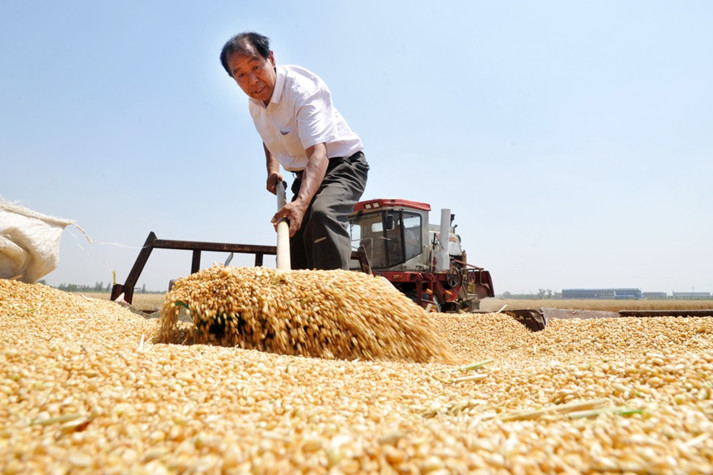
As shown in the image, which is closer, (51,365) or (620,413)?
(620,413)

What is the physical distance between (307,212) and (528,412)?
224 centimetres

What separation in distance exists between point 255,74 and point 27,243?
86.0 inches

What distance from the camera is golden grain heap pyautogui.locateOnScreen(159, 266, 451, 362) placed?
2148mm

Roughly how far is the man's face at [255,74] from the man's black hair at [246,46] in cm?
3

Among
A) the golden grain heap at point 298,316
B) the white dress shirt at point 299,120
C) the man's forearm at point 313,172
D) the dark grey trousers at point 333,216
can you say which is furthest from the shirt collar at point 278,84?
the golden grain heap at point 298,316

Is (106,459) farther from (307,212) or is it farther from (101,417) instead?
(307,212)

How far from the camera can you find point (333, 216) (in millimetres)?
2971

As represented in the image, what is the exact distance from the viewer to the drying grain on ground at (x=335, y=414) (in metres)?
0.81

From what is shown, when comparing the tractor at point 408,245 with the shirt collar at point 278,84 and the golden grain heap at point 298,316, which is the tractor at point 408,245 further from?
Answer: the golden grain heap at point 298,316

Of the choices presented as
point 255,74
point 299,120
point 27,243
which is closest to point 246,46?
point 255,74

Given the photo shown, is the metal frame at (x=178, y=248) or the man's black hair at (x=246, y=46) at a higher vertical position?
the man's black hair at (x=246, y=46)

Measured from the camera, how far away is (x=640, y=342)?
127 inches

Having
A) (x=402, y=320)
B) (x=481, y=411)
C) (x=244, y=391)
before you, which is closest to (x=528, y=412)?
(x=481, y=411)

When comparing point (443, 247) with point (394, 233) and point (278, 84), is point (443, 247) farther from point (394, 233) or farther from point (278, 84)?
point (278, 84)
